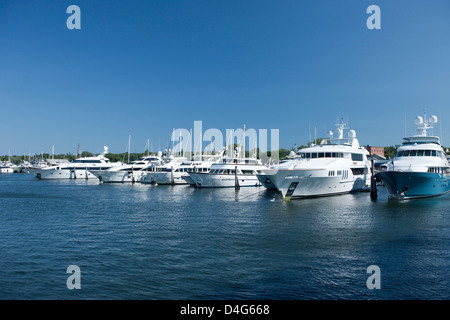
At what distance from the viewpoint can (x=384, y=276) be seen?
48.6 ft

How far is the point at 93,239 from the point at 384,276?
1676cm

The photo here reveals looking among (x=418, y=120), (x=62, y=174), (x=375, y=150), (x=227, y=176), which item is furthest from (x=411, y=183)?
(x=375, y=150)

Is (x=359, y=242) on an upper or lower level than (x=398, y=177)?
lower

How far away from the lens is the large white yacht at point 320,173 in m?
40.6

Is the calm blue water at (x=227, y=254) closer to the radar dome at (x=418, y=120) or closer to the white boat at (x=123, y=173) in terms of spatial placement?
the radar dome at (x=418, y=120)

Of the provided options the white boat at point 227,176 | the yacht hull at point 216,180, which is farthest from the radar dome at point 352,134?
the yacht hull at point 216,180

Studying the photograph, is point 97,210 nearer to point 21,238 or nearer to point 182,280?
point 21,238

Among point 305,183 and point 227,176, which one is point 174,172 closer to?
point 227,176

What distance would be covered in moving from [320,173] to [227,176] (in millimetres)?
25959

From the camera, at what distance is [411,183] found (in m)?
39.0

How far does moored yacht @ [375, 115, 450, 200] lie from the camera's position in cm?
3881

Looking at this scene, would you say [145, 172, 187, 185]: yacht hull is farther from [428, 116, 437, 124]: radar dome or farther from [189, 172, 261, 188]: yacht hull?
[428, 116, 437, 124]: radar dome
